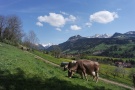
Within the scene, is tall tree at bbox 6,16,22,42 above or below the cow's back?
above

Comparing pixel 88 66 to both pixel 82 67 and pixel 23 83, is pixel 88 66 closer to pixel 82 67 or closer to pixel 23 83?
pixel 82 67

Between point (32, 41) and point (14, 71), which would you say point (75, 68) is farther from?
point (32, 41)

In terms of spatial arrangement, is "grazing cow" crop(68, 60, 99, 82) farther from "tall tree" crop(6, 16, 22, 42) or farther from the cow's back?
"tall tree" crop(6, 16, 22, 42)

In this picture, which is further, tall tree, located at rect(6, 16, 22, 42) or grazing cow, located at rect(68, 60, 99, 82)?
tall tree, located at rect(6, 16, 22, 42)

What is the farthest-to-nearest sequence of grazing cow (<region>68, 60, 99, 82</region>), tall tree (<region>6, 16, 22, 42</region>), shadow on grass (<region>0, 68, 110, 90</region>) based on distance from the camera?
tall tree (<region>6, 16, 22, 42</region>) → grazing cow (<region>68, 60, 99, 82</region>) → shadow on grass (<region>0, 68, 110, 90</region>)

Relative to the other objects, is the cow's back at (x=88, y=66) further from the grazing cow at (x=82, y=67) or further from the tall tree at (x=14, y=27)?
the tall tree at (x=14, y=27)

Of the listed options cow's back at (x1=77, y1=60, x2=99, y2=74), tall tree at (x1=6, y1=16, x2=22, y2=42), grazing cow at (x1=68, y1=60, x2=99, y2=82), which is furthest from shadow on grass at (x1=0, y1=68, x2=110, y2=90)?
tall tree at (x1=6, y1=16, x2=22, y2=42)

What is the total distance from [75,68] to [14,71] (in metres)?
10.2

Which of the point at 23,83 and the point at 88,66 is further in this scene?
the point at 88,66

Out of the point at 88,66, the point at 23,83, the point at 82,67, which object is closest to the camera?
the point at 23,83

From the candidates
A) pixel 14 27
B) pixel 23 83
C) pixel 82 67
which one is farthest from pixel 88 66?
pixel 14 27

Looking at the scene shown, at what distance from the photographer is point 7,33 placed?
13575cm

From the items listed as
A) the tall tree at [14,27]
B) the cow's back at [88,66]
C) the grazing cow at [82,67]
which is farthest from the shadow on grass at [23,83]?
the tall tree at [14,27]

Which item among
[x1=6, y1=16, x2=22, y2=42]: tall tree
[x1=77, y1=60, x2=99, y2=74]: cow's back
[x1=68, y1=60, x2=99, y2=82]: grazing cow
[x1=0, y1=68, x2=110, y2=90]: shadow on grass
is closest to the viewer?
[x1=0, y1=68, x2=110, y2=90]: shadow on grass
